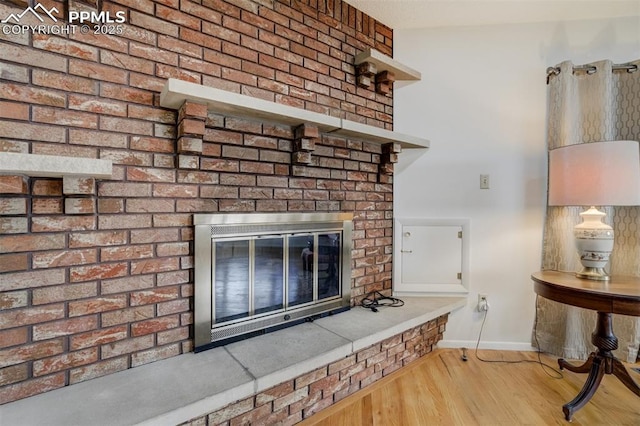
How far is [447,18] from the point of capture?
84.6 inches

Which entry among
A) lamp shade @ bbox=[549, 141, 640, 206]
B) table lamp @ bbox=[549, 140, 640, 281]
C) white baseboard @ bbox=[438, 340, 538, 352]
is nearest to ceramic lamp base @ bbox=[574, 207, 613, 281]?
table lamp @ bbox=[549, 140, 640, 281]

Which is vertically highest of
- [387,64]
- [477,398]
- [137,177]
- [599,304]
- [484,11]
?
[484,11]

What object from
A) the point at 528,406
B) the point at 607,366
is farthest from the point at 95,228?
the point at 607,366

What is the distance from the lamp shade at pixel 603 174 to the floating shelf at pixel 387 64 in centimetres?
105

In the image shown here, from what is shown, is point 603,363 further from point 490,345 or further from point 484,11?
point 484,11

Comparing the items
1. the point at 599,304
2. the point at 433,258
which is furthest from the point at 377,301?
the point at 599,304

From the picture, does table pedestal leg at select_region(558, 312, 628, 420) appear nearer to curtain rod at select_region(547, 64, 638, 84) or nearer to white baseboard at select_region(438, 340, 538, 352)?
white baseboard at select_region(438, 340, 538, 352)

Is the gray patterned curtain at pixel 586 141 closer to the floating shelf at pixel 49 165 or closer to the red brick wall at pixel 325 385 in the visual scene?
the red brick wall at pixel 325 385

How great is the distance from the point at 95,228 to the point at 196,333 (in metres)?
0.61

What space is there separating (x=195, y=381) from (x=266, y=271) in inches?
24.0

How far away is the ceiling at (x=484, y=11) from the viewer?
78.2 inches

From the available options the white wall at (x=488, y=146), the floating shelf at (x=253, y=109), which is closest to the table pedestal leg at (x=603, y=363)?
the white wall at (x=488, y=146)

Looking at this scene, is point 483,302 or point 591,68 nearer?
point 591,68

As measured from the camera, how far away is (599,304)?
151 centimetres
